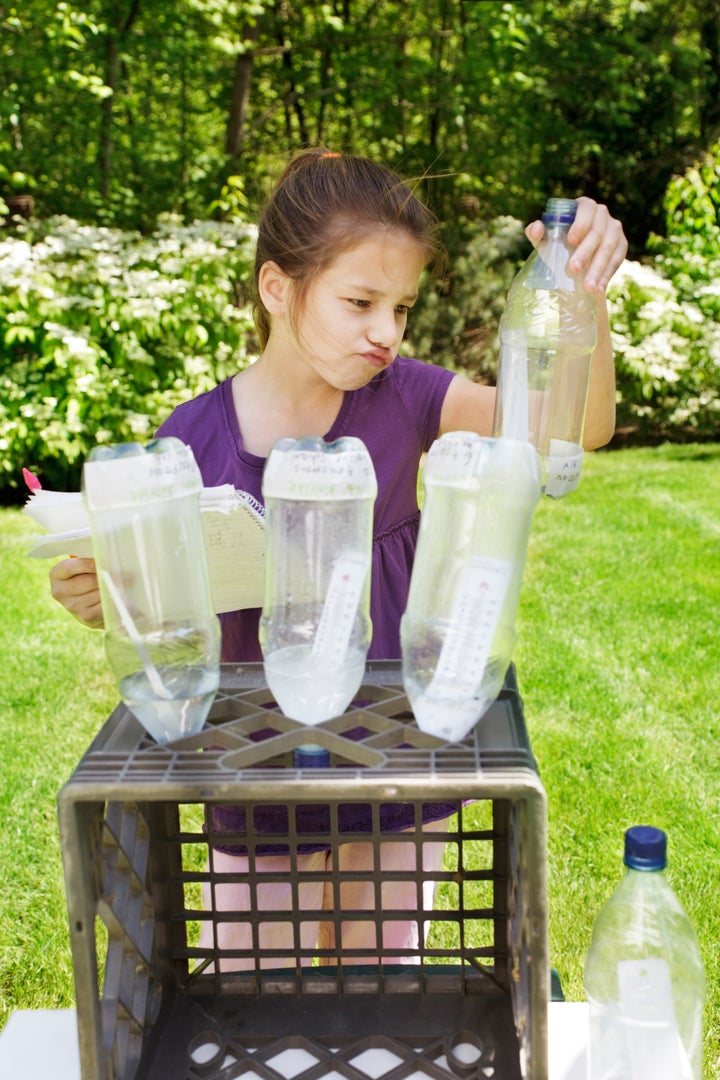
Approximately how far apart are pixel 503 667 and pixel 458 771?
123mm

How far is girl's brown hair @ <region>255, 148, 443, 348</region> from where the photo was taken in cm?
142

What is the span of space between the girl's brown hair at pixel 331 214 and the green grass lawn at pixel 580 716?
157 centimetres

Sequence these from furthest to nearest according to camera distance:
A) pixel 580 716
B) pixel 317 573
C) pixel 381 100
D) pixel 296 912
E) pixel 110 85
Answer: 1. pixel 381 100
2. pixel 110 85
3. pixel 580 716
4. pixel 296 912
5. pixel 317 573

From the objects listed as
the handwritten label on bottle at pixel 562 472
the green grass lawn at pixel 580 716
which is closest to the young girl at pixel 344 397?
the handwritten label on bottle at pixel 562 472

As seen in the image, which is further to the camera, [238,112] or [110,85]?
[238,112]

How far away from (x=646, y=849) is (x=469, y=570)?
0.30m

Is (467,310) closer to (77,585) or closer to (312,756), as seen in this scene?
(77,585)

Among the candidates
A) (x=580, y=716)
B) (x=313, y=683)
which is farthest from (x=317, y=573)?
(x=580, y=716)

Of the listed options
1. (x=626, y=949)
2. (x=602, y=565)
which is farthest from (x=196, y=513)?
(x=602, y=565)

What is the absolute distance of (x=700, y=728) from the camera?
3336mm

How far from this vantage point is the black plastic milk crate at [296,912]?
90 centimetres

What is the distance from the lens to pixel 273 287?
151 centimetres

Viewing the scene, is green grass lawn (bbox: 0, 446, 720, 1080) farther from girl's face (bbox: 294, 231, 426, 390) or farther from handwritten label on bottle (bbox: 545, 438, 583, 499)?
girl's face (bbox: 294, 231, 426, 390)

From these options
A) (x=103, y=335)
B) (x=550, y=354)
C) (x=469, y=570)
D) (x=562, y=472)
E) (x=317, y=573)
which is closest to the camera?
(x=469, y=570)
